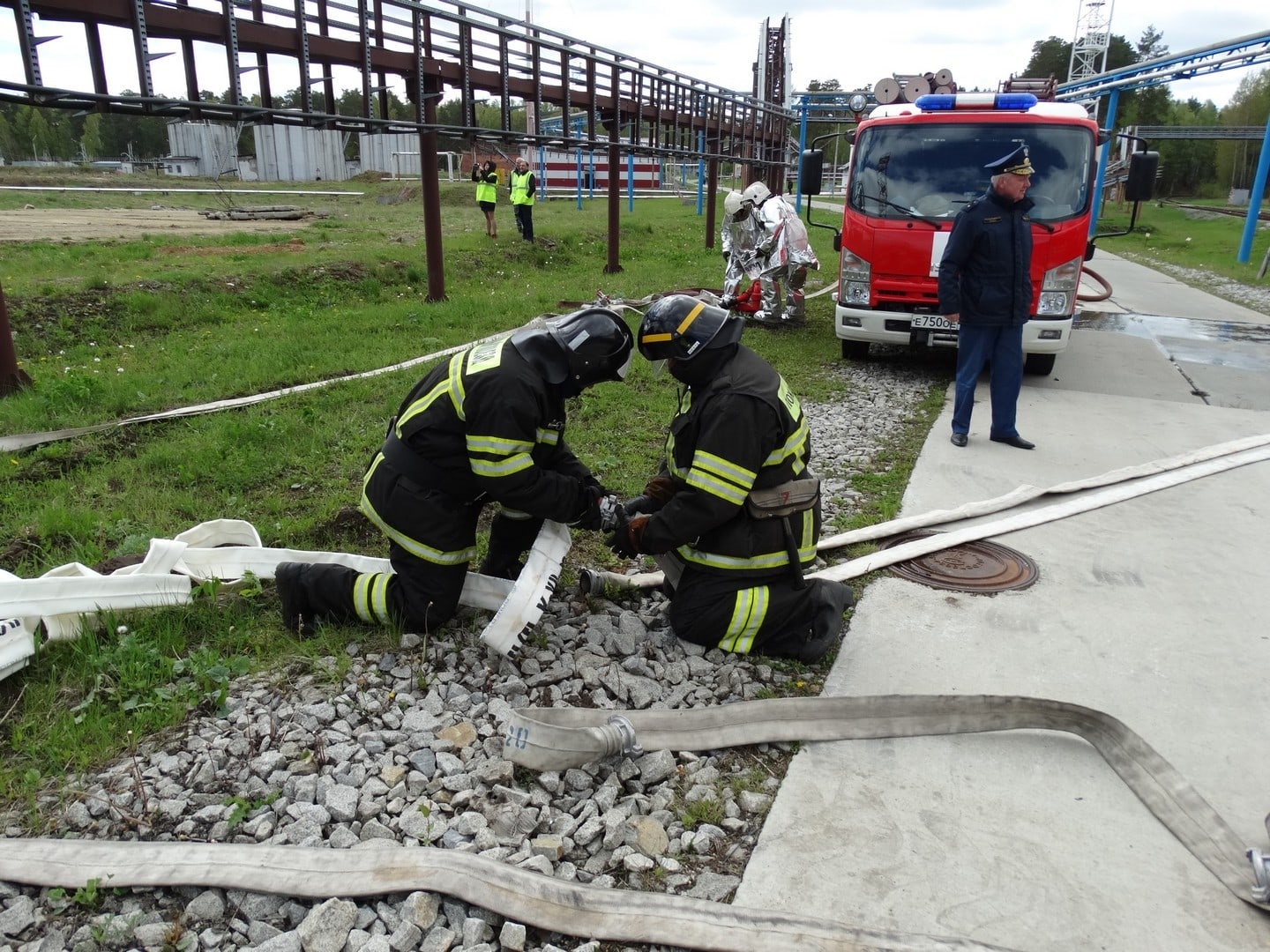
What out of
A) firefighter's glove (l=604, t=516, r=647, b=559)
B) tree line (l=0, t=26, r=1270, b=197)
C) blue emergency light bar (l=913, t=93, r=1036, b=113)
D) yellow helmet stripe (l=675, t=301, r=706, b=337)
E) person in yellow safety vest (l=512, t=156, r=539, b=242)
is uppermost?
tree line (l=0, t=26, r=1270, b=197)

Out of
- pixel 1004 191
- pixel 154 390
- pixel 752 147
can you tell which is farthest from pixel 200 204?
pixel 1004 191

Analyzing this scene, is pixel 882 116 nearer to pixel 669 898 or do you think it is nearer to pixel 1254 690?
pixel 1254 690

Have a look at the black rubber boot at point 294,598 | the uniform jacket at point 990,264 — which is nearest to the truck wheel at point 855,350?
the uniform jacket at point 990,264

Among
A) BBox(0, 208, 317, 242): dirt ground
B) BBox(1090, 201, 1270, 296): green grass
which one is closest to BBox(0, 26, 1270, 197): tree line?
BBox(1090, 201, 1270, 296): green grass

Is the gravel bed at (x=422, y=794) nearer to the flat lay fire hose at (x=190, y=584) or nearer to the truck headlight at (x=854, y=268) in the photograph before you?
the flat lay fire hose at (x=190, y=584)

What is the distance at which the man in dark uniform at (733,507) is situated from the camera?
3.37 meters

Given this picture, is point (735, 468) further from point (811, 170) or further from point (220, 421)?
point (811, 170)

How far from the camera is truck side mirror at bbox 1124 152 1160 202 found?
7.91m

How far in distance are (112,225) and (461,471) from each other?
62.1 feet

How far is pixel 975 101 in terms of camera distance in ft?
26.6

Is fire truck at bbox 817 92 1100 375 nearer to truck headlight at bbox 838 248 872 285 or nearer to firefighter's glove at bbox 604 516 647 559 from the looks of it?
truck headlight at bbox 838 248 872 285

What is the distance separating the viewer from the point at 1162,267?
21.5m

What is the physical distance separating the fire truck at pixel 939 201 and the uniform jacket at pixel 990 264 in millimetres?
1443

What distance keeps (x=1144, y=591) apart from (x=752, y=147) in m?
19.5
